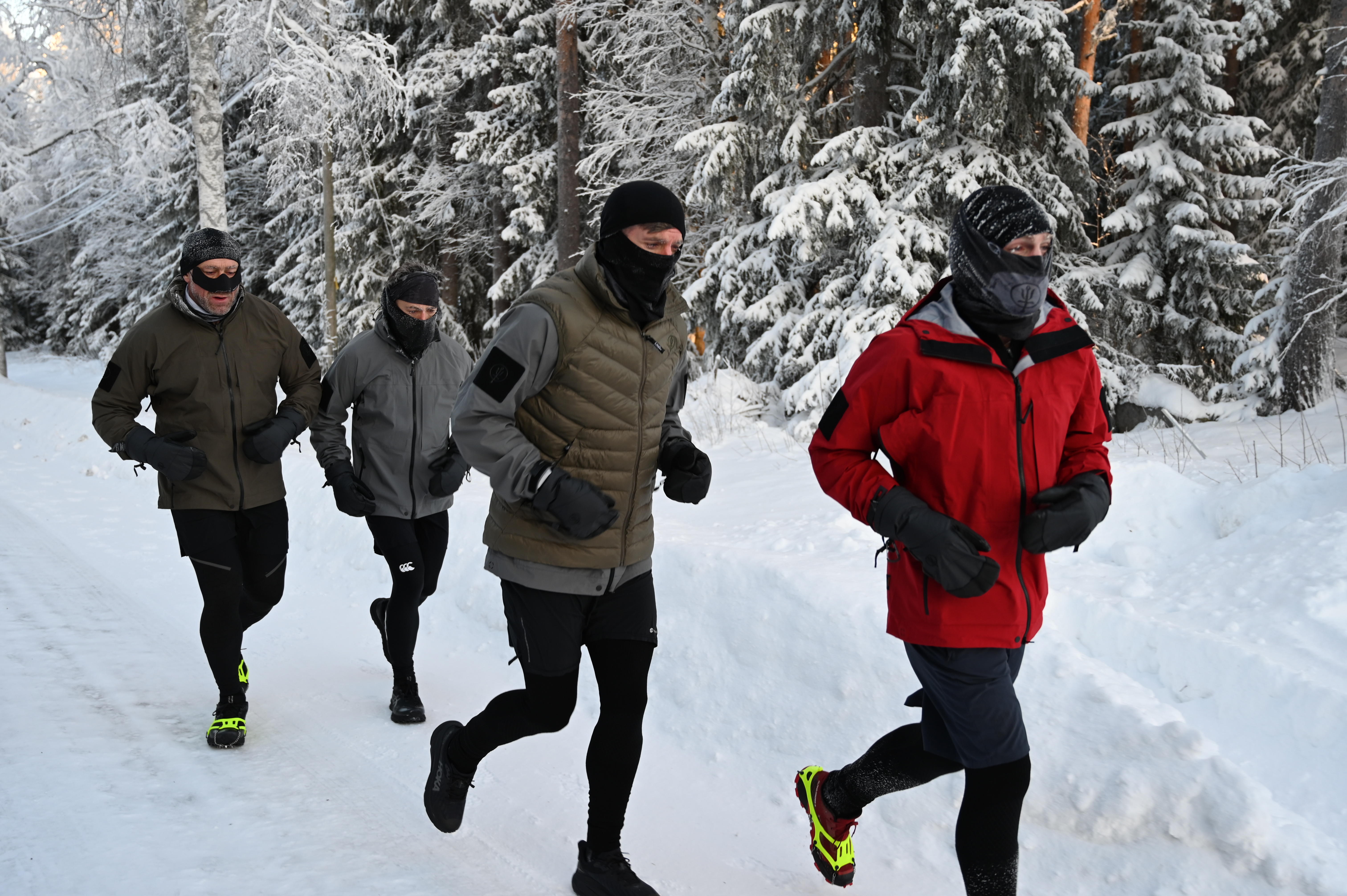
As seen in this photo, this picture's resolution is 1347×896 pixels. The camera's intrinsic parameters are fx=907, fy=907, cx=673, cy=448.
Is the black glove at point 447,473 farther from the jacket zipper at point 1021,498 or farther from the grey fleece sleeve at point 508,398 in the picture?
the jacket zipper at point 1021,498

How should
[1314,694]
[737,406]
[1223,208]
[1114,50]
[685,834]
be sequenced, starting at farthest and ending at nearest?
[1114,50], [1223,208], [737,406], [685,834], [1314,694]

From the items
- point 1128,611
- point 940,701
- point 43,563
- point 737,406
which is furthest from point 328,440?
point 737,406

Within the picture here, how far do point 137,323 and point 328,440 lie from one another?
0.96 meters

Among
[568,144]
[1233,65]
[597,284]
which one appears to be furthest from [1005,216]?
[1233,65]

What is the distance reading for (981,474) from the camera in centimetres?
238

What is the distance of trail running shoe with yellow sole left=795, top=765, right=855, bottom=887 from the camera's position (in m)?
2.95

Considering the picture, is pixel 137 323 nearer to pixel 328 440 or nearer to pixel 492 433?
pixel 328 440

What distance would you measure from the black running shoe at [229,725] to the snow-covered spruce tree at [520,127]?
41.2 ft

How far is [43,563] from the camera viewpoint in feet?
23.1

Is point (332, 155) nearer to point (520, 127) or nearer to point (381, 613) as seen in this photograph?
point (520, 127)

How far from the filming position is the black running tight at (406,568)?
438 centimetres

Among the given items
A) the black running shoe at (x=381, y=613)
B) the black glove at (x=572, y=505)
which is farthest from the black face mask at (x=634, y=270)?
the black running shoe at (x=381, y=613)

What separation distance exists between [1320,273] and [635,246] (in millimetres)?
10956

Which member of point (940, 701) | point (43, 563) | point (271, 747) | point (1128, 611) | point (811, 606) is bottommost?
point (43, 563)
